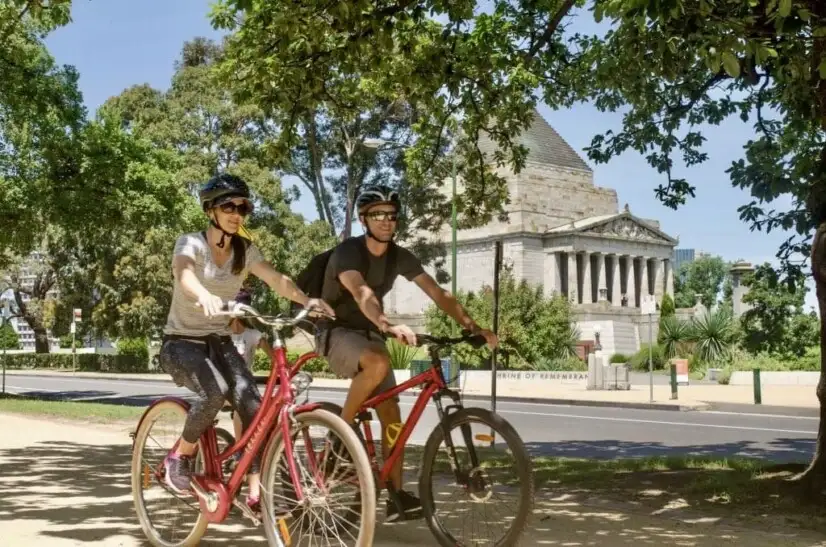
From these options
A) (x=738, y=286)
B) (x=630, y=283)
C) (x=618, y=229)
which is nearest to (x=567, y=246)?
(x=618, y=229)

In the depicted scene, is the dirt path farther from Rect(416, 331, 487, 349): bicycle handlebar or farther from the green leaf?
the green leaf

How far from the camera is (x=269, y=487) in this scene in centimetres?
474

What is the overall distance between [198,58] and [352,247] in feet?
160

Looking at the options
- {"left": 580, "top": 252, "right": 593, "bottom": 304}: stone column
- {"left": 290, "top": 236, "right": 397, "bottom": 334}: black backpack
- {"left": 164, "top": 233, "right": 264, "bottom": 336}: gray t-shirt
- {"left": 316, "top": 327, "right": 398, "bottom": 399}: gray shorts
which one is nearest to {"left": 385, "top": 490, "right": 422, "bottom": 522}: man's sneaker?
{"left": 316, "top": 327, "right": 398, "bottom": 399}: gray shorts

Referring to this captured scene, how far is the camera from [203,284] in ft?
17.0

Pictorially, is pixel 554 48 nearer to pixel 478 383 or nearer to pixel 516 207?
pixel 478 383

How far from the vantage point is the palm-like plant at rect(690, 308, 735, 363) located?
41.0 meters

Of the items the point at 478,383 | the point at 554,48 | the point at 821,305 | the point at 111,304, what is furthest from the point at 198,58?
the point at 821,305

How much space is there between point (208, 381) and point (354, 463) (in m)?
1.03

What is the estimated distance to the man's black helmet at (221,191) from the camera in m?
5.08

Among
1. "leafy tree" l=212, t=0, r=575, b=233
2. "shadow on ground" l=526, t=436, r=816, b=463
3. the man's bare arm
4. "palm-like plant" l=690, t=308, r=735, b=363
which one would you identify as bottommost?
"shadow on ground" l=526, t=436, r=816, b=463

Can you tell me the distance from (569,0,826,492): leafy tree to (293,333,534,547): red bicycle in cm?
202

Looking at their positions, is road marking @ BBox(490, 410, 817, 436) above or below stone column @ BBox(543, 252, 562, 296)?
below

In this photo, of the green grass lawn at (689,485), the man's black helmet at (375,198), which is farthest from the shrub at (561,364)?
the man's black helmet at (375,198)
